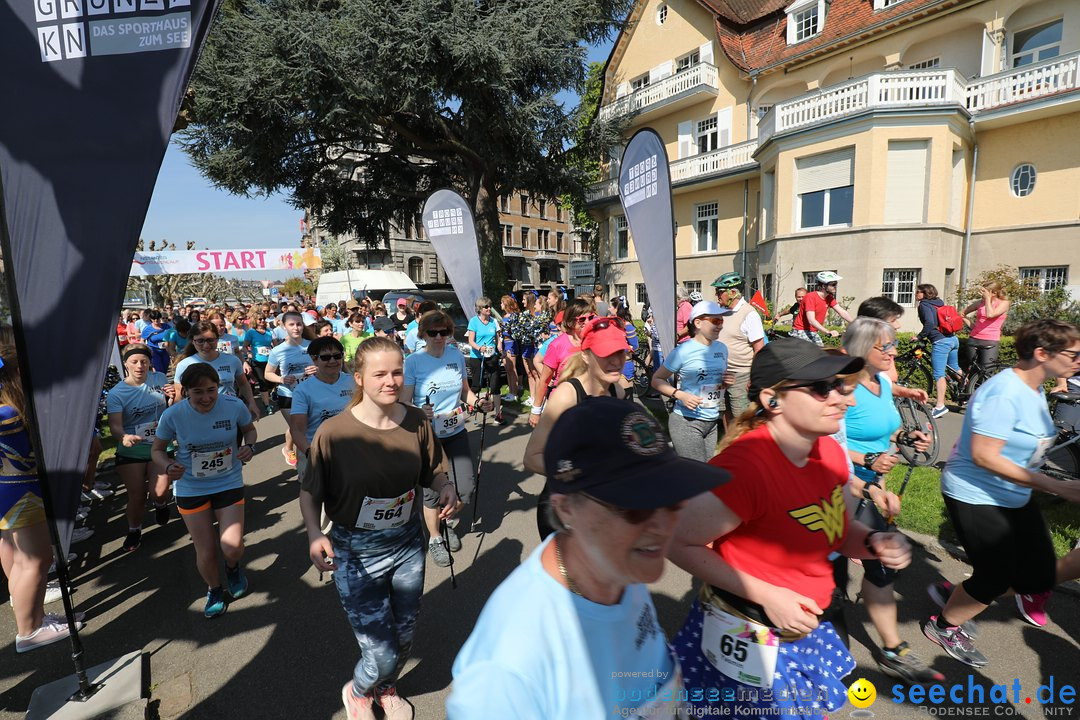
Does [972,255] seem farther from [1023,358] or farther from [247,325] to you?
[247,325]

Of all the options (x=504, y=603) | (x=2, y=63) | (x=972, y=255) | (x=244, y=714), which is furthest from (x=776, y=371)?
(x=972, y=255)

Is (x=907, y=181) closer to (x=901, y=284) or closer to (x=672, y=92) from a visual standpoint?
(x=901, y=284)

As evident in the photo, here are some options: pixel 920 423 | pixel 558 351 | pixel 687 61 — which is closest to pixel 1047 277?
pixel 920 423

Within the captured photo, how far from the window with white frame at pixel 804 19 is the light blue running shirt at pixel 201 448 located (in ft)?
83.8

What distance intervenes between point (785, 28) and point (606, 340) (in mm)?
25494

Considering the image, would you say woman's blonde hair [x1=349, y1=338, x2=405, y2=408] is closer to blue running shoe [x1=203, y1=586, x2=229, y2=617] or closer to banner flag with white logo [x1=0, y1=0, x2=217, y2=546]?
banner flag with white logo [x1=0, y1=0, x2=217, y2=546]

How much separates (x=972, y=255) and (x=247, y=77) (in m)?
24.5

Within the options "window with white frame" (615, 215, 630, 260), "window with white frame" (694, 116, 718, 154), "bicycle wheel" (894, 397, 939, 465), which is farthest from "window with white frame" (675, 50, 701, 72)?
"bicycle wheel" (894, 397, 939, 465)

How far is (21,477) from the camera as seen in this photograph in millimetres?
3244

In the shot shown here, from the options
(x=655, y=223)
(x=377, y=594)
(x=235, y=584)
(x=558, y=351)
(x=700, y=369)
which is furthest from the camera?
(x=655, y=223)

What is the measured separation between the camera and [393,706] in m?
2.74

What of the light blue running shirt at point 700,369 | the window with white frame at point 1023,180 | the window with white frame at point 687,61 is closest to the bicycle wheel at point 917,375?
the light blue running shirt at point 700,369

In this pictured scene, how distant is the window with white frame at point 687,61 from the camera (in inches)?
947

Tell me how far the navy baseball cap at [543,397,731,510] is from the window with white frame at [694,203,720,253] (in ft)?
80.4
